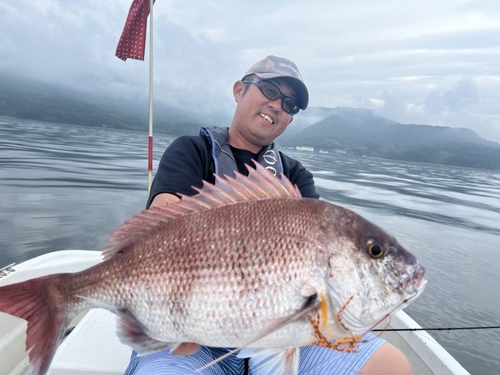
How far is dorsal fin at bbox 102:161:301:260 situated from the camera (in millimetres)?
1657

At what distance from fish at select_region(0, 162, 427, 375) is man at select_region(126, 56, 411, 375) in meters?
0.52

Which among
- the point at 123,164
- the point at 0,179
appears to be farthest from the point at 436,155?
the point at 0,179

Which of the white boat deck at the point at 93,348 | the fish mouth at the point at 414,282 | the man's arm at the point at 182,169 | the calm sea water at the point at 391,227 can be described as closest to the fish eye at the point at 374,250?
the fish mouth at the point at 414,282

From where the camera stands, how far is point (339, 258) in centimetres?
143

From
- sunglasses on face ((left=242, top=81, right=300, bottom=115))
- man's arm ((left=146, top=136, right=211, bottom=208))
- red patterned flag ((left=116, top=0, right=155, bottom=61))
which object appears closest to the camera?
man's arm ((left=146, top=136, right=211, bottom=208))

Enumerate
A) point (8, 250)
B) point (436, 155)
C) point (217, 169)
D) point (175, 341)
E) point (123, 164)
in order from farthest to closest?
point (436, 155) → point (123, 164) → point (8, 250) → point (217, 169) → point (175, 341)

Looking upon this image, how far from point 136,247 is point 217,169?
Result: 1.18 meters

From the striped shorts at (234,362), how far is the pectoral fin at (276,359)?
450 millimetres

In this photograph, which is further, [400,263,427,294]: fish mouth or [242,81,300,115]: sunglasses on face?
[242,81,300,115]: sunglasses on face

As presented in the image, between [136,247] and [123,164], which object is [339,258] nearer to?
[136,247]

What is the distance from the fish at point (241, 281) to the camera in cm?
140

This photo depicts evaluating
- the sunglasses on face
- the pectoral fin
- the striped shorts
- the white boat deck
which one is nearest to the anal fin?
the striped shorts

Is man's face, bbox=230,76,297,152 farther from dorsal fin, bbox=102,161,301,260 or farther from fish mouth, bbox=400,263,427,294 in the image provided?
fish mouth, bbox=400,263,427,294

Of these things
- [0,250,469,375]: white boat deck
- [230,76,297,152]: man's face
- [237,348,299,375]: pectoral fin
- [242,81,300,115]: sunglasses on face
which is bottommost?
[0,250,469,375]: white boat deck
